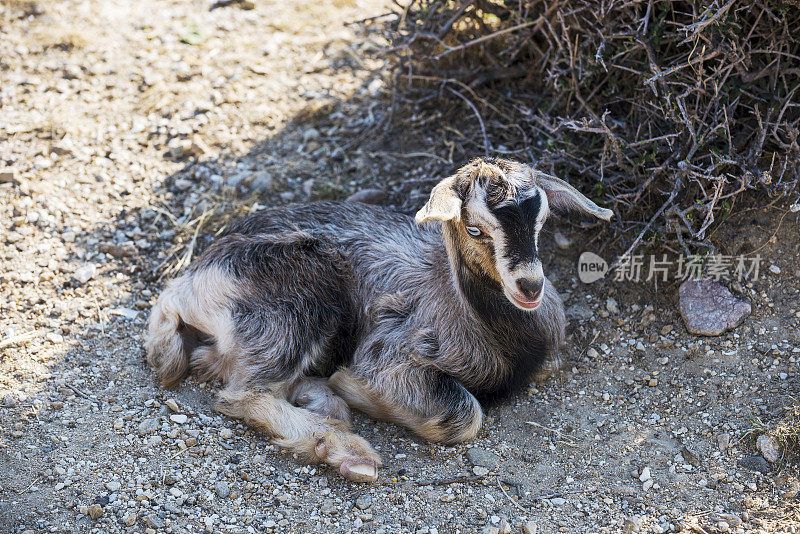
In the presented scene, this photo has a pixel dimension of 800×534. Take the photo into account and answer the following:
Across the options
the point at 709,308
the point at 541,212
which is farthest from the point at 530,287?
the point at 709,308

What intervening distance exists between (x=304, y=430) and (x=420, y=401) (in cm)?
65

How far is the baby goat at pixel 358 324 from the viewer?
415 centimetres

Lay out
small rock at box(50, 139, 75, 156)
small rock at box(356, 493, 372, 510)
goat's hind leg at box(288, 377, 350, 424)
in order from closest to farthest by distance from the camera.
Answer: small rock at box(356, 493, 372, 510)
goat's hind leg at box(288, 377, 350, 424)
small rock at box(50, 139, 75, 156)

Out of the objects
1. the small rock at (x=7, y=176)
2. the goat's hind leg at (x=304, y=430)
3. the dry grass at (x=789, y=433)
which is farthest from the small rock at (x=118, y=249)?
the dry grass at (x=789, y=433)

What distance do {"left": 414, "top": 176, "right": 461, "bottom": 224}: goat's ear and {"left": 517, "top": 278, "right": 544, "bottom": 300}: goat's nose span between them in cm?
46

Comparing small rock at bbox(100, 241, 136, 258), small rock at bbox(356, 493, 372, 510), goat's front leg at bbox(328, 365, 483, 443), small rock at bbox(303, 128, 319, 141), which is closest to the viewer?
small rock at bbox(356, 493, 372, 510)

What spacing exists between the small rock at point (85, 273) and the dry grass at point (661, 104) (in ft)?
8.98

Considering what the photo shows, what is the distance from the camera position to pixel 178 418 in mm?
4309

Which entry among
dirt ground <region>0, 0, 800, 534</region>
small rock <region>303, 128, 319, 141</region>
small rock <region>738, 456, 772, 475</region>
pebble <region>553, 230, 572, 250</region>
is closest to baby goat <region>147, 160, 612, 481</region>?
dirt ground <region>0, 0, 800, 534</region>

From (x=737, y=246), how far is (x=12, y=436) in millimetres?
4300

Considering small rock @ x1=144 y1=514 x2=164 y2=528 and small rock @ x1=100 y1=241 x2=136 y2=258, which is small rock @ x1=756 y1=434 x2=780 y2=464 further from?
small rock @ x1=100 y1=241 x2=136 y2=258

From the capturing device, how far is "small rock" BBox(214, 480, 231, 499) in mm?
3852

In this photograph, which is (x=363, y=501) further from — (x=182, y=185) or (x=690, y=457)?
(x=182, y=185)

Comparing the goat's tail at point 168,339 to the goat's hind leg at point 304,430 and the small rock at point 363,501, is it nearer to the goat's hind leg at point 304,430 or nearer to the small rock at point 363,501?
the goat's hind leg at point 304,430
